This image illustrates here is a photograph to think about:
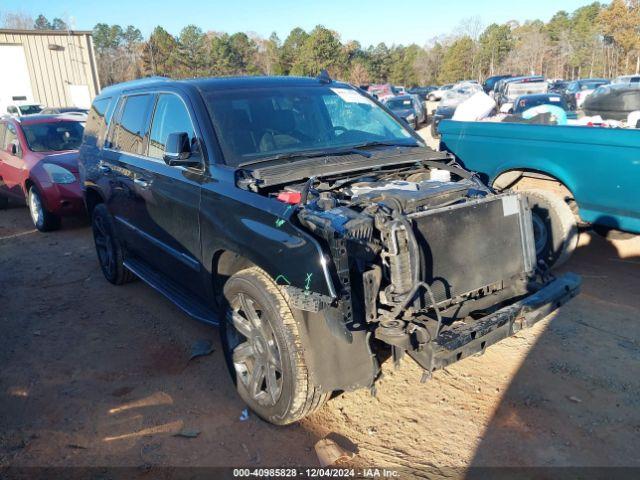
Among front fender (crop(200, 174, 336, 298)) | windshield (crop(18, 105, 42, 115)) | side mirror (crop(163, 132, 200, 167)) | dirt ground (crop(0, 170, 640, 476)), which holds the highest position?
windshield (crop(18, 105, 42, 115))

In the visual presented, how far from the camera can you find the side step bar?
3.68 metres

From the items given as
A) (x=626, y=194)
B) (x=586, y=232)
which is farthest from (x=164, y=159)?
(x=586, y=232)

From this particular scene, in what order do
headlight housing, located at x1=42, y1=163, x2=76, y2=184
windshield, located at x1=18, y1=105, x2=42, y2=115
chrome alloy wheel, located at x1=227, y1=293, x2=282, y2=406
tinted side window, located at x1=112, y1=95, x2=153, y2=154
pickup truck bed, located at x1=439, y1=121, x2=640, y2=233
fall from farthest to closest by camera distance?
windshield, located at x1=18, y1=105, x2=42, y2=115 → headlight housing, located at x1=42, y1=163, x2=76, y2=184 → tinted side window, located at x1=112, y1=95, x2=153, y2=154 → pickup truck bed, located at x1=439, y1=121, x2=640, y2=233 → chrome alloy wheel, located at x1=227, y1=293, x2=282, y2=406

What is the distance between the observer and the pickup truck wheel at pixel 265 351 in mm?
2771

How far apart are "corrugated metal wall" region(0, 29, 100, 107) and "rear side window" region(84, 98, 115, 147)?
93.4 feet

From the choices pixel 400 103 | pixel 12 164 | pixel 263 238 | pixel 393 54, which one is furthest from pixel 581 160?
pixel 393 54

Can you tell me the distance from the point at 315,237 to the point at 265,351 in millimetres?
845

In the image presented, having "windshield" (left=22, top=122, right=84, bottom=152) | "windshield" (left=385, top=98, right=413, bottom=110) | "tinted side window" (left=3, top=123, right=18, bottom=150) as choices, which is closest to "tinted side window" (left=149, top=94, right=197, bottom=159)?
"windshield" (left=22, top=122, right=84, bottom=152)

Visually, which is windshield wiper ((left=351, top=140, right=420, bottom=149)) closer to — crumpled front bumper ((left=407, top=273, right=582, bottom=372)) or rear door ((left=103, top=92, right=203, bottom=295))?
rear door ((left=103, top=92, right=203, bottom=295))

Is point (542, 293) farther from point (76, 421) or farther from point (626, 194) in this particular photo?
point (76, 421)

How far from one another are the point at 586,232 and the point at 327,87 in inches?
152

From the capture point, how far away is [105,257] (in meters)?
5.72

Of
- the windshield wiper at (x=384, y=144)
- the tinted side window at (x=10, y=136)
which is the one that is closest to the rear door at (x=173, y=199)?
the windshield wiper at (x=384, y=144)

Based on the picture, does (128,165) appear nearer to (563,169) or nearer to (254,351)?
(254,351)
